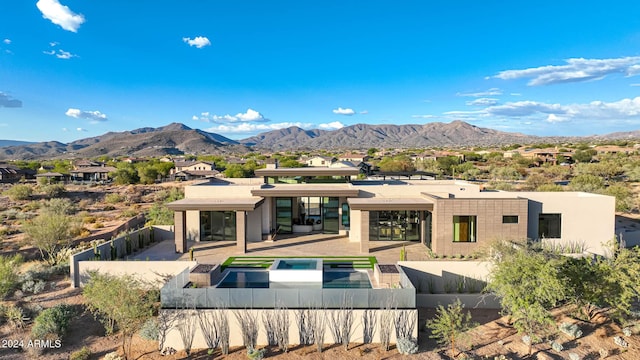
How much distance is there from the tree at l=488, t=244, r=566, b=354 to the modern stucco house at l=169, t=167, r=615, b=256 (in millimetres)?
6124

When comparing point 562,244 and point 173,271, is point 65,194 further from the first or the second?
point 562,244

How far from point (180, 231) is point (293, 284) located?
8435 mm

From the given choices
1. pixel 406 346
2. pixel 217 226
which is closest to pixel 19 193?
pixel 217 226

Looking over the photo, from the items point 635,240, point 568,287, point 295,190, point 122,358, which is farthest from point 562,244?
point 122,358

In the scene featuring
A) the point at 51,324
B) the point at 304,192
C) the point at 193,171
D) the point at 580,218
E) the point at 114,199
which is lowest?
the point at 51,324

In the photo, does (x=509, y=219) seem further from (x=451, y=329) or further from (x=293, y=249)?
(x=293, y=249)

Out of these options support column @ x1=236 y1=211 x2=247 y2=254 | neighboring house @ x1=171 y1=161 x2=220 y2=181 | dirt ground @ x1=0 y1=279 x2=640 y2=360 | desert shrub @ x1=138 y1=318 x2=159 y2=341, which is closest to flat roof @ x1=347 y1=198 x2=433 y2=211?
support column @ x1=236 y1=211 x2=247 y2=254

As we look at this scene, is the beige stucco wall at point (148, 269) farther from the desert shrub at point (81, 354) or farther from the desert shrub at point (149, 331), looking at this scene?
the desert shrub at point (81, 354)

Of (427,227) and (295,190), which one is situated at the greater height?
(295,190)

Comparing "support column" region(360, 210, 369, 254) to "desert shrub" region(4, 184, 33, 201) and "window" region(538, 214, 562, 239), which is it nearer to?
"window" region(538, 214, 562, 239)

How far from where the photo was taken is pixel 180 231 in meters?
18.7

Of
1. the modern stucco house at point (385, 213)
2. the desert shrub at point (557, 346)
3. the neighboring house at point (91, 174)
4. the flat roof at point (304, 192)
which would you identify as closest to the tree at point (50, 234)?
the modern stucco house at point (385, 213)

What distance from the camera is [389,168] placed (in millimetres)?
62906

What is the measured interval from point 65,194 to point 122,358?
51.8 m
